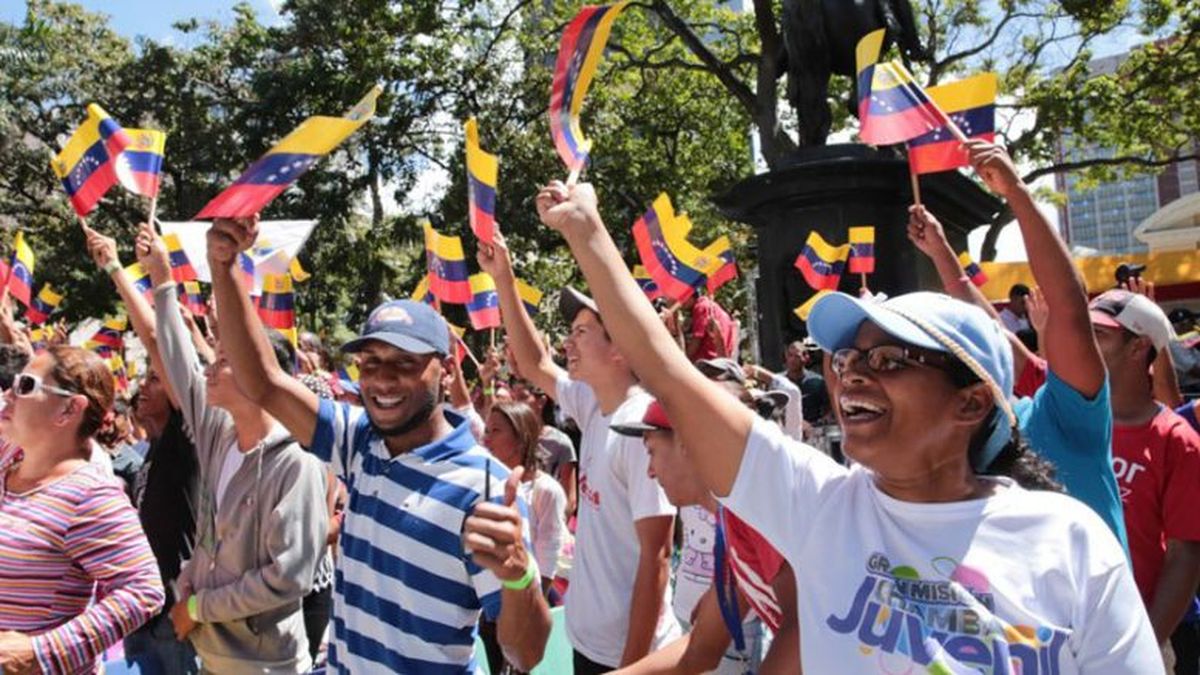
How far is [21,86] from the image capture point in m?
23.7

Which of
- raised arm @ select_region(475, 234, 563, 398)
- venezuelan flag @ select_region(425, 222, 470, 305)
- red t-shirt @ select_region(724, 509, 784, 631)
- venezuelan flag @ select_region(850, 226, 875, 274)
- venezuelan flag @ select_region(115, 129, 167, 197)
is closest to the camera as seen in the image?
red t-shirt @ select_region(724, 509, 784, 631)

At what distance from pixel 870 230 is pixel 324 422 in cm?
667

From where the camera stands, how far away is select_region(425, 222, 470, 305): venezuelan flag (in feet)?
26.3

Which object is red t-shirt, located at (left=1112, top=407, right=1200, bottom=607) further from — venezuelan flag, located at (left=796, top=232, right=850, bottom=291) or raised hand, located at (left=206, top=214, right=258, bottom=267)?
venezuelan flag, located at (left=796, top=232, right=850, bottom=291)

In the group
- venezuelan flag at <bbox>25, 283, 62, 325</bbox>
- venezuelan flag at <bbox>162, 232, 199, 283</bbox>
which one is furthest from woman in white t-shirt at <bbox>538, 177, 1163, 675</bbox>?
venezuelan flag at <bbox>25, 283, 62, 325</bbox>

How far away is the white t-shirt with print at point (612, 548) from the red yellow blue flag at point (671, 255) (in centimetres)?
425

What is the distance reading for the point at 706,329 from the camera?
8961 millimetres

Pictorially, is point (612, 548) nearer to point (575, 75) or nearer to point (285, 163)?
point (575, 75)

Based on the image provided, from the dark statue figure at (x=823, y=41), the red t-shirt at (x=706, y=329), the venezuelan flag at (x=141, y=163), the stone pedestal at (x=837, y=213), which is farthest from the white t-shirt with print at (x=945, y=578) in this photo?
the dark statue figure at (x=823, y=41)

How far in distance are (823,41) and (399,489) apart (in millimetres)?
9103

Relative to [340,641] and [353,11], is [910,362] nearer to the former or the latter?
[340,641]

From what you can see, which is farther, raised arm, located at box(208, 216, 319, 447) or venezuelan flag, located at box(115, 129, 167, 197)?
venezuelan flag, located at box(115, 129, 167, 197)

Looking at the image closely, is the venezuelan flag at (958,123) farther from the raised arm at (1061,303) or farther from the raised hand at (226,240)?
the raised hand at (226,240)

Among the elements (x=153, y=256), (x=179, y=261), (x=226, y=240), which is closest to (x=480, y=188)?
(x=153, y=256)
